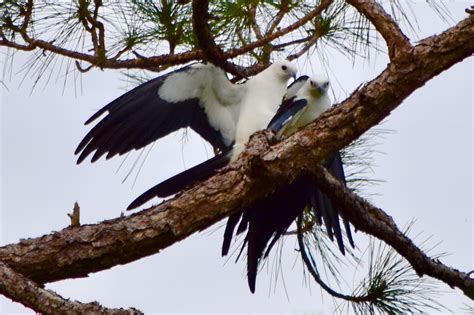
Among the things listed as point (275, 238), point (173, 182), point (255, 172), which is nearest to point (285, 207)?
point (275, 238)

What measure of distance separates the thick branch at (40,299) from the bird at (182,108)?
0.83m

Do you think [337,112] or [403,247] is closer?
[337,112]

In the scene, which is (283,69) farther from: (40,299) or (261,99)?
(40,299)

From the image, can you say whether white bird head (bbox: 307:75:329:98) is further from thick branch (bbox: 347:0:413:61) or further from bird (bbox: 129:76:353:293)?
thick branch (bbox: 347:0:413:61)

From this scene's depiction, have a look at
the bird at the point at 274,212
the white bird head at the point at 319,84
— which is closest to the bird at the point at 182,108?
the white bird head at the point at 319,84

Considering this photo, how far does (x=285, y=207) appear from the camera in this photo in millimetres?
2816

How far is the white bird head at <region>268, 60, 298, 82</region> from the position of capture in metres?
3.16

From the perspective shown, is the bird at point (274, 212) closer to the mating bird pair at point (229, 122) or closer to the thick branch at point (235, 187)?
the mating bird pair at point (229, 122)

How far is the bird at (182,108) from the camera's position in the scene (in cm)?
275

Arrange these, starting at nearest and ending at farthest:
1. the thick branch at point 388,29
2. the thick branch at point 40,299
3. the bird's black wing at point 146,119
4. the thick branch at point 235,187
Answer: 1. the thick branch at point 40,299
2. the thick branch at point 235,187
3. the thick branch at point 388,29
4. the bird's black wing at point 146,119

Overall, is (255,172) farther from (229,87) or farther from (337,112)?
(229,87)

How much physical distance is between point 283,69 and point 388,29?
3.40 feet

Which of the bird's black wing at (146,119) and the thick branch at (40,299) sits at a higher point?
the bird's black wing at (146,119)

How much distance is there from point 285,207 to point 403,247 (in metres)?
0.53
